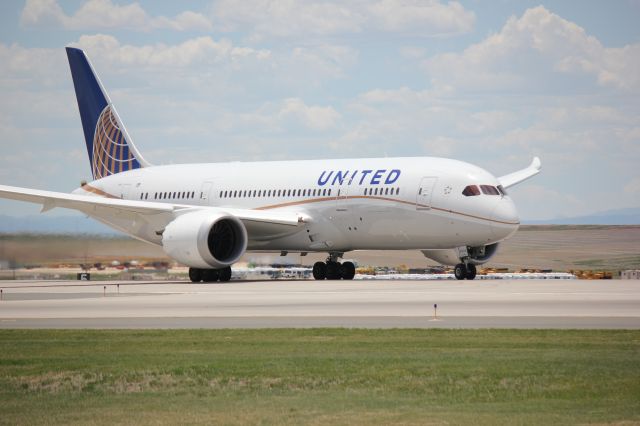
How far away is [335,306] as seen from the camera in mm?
30844

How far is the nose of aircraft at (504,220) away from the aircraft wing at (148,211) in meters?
9.00

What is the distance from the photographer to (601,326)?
23062mm

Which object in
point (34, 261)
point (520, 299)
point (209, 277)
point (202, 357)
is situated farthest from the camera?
point (34, 261)

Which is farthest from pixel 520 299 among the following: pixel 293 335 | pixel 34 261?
pixel 34 261

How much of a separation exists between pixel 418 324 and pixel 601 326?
3.66m

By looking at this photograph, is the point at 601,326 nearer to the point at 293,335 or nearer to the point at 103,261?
the point at 293,335

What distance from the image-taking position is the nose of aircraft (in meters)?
45.9

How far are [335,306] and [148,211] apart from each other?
21.6 metres

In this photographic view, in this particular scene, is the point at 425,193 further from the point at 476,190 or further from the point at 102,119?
the point at 102,119

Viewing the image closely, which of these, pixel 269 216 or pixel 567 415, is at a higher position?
pixel 269 216

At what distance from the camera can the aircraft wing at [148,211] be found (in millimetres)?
49656

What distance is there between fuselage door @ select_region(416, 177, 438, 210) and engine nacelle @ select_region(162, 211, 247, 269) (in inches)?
283

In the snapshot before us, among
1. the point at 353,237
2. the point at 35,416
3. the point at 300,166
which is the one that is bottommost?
the point at 35,416

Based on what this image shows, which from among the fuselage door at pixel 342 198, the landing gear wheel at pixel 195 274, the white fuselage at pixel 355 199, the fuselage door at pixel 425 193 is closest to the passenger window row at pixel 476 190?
the white fuselage at pixel 355 199
